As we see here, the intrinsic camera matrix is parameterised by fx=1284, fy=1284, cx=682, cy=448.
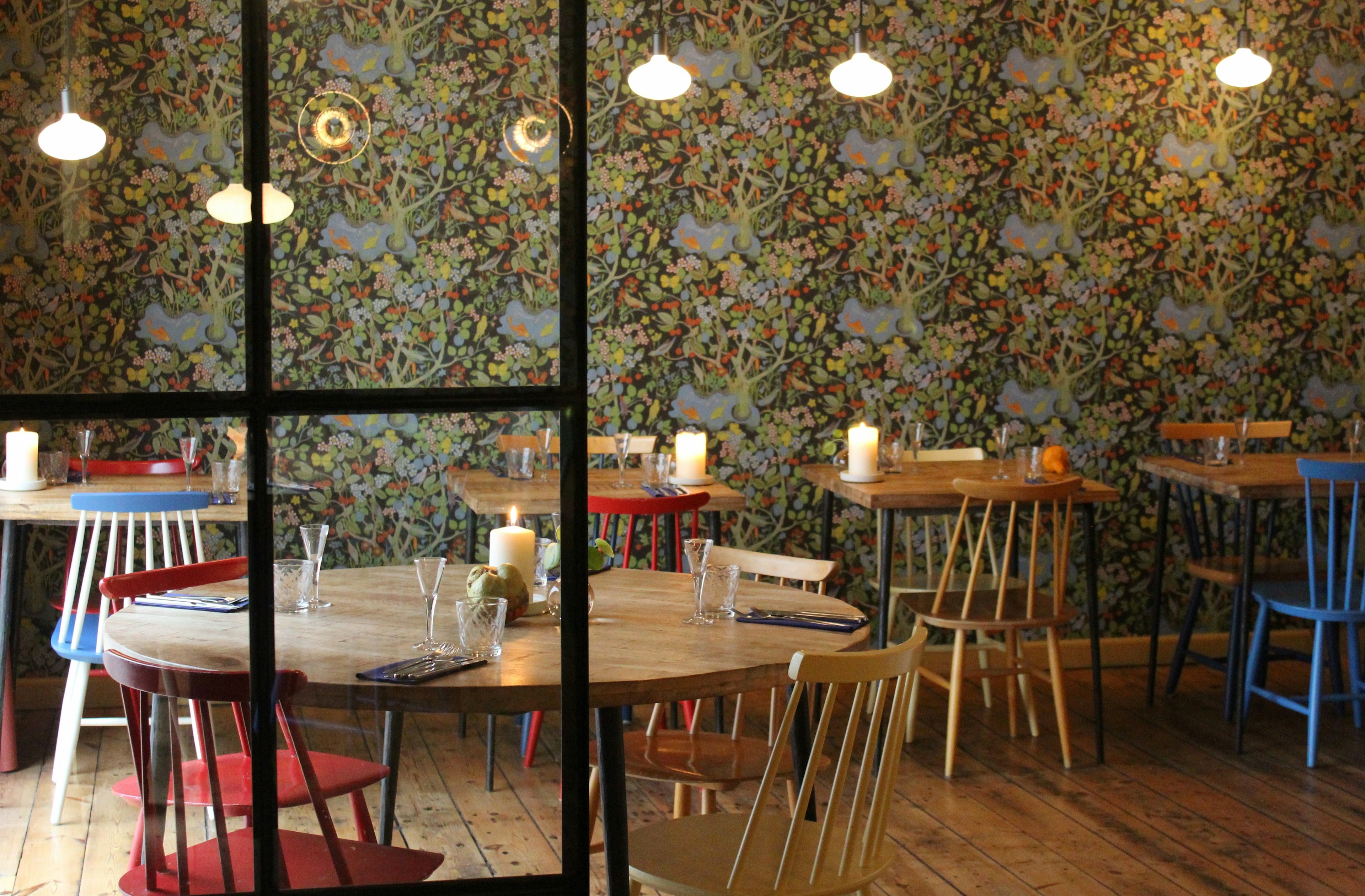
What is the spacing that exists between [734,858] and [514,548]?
1133 mm

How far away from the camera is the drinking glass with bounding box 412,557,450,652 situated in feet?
3.23

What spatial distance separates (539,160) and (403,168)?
0.33ft

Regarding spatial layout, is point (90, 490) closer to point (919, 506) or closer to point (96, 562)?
point (96, 562)

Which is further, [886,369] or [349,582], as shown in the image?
[886,369]

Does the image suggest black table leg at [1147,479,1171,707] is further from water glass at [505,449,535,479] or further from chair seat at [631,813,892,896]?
water glass at [505,449,535,479]

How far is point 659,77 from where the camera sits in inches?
171

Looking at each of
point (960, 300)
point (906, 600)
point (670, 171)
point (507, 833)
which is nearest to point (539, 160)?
point (507, 833)

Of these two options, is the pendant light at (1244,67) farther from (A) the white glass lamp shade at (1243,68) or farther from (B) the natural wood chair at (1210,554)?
(B) the natural wood chair at (1210,554)

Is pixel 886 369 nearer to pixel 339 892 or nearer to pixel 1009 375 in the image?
pixel 1009 375

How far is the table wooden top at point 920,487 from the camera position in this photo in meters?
3.81

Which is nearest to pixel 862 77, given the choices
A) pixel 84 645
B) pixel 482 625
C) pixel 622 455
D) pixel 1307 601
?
pixel 622 455

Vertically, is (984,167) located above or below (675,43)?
below

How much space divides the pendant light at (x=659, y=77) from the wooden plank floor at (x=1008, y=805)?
2.09 meters

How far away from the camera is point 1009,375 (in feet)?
15.8
